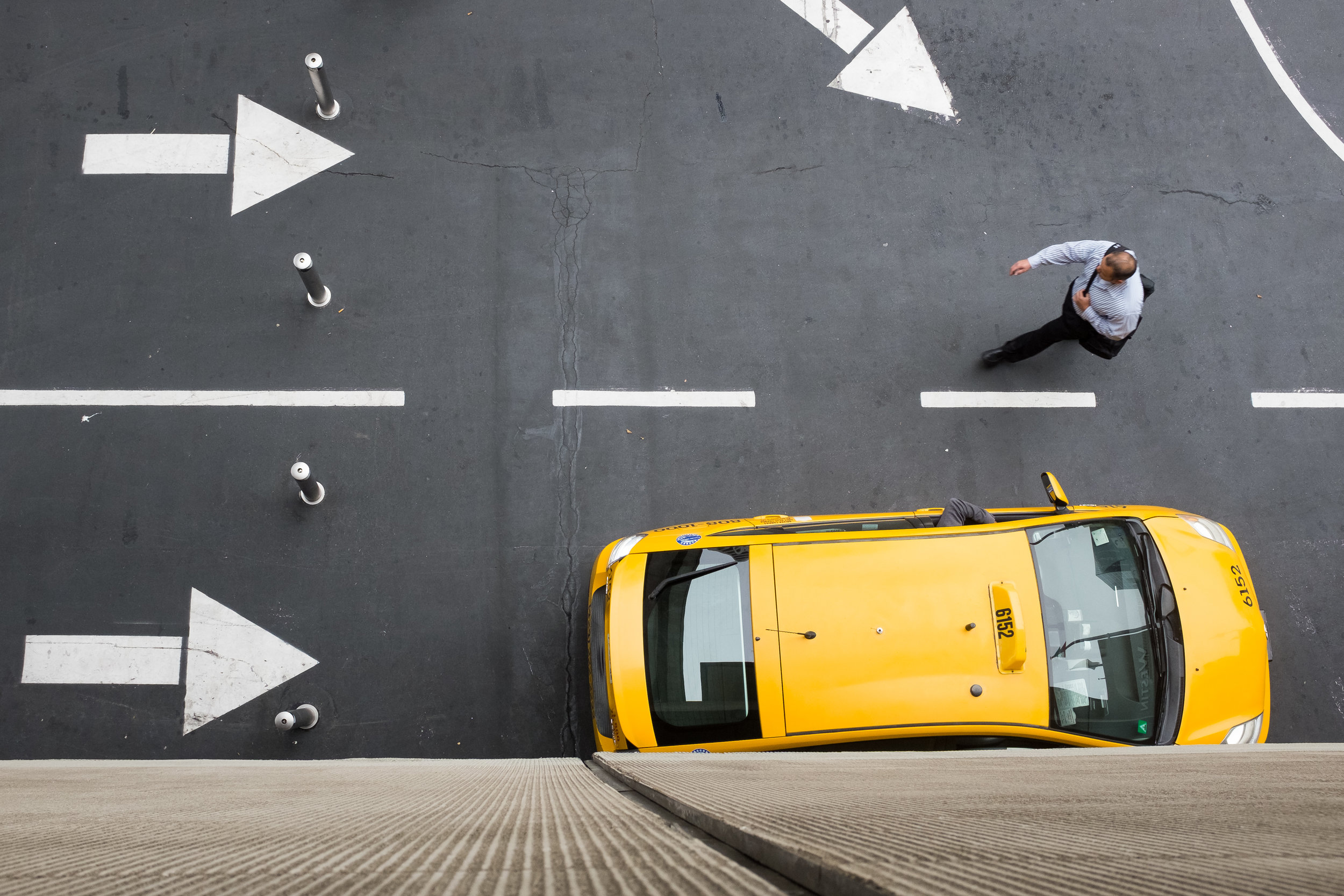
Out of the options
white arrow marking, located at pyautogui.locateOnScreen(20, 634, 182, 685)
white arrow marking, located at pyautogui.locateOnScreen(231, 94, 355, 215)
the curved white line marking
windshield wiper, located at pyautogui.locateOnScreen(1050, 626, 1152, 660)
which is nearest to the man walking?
windshield wiper, located at pyautogui.locateOnScreen(1050, 626, 1152, 660)

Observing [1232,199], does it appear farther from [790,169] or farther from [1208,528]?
[790,169]

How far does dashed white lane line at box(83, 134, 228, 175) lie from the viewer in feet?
20.9

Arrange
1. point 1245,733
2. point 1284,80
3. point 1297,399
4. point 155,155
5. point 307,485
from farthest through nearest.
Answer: point 1284,80 < point 1297,399 < point 155,155 < point 307,485 < point 1245,733

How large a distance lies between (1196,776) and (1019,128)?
624 cm

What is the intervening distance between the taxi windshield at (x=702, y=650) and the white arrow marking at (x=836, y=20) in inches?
194

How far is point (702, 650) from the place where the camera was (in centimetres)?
481

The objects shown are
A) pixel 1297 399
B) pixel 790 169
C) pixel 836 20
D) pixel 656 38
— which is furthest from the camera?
pixel 836 20

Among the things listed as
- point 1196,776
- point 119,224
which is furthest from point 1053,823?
point 119,224

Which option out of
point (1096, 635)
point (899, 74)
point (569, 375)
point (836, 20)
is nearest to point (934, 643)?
point (1096, 635)

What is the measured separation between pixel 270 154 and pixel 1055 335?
6.61m

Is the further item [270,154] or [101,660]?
[270,154]

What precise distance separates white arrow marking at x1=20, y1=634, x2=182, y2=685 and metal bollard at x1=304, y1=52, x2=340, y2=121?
173 inches

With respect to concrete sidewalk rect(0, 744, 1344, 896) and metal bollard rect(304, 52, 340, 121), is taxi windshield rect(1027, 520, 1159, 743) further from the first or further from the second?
metal bollard rect(304, 52, 340, 121)

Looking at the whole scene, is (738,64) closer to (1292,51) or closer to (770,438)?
(770,438)
